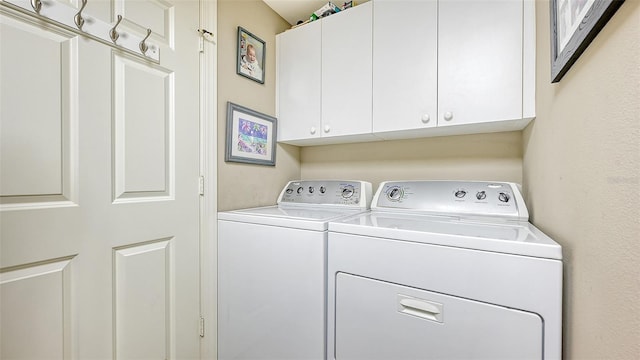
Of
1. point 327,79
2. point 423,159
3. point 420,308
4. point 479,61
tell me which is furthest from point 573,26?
point 327,79

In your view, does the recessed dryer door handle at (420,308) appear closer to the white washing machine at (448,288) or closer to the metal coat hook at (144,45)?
the white washing machine at (448,288)

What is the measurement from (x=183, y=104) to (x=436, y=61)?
4.31 ft

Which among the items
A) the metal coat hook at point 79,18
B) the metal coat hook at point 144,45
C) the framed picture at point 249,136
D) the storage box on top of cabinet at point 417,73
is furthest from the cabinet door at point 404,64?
the metal coat hook at point 79,18

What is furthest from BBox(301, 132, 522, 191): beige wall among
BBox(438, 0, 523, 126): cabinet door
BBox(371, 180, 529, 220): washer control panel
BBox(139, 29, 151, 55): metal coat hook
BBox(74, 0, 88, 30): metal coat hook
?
BBox(74, 0, 88, 30): metal coat hook

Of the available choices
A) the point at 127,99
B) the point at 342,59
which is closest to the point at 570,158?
the point at 342,59

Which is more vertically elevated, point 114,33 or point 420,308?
point 114,33

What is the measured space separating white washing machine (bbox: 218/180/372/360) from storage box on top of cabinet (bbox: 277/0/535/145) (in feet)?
1.69

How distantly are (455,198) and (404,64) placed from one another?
2.53 feet

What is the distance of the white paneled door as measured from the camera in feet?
2.78

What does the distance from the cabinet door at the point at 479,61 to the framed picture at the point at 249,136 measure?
3.56ft

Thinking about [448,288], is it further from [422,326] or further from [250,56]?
[250,56]

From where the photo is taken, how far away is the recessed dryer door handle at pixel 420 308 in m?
0.87

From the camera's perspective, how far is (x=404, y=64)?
4.64 feet

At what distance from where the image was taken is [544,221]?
3.24 feet
